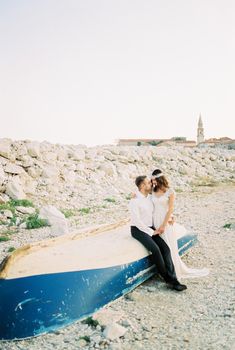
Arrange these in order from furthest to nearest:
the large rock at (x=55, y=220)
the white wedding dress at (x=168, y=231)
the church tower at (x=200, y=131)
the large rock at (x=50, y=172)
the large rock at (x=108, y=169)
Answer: the church tower at (x=200, y=131), the large rock at (x=108, y=169), the large rock at (x=50, y=172), the large rock at (x=55, y=220), the white wedding dress at (x=168, y=231)

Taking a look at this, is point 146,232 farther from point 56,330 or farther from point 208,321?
point 56,330

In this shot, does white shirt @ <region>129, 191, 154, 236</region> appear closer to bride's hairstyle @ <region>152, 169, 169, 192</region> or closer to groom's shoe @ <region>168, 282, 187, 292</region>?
bride's hairstyle @ <region>152, 169, 169, 192</region>

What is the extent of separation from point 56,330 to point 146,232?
6.55 feet

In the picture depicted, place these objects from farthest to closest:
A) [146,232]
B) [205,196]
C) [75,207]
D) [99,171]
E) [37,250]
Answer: [99,171] < [205,196] < [75,207] < [146,232] < [37,250]

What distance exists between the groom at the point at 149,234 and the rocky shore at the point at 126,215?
269mm

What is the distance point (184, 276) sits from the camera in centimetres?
624

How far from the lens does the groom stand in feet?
19.1

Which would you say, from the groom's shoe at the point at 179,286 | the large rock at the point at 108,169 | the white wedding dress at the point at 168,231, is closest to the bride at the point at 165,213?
the white wedding dress at the point at 168,231

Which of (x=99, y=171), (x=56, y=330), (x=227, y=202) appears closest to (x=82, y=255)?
(x=56, y=330)

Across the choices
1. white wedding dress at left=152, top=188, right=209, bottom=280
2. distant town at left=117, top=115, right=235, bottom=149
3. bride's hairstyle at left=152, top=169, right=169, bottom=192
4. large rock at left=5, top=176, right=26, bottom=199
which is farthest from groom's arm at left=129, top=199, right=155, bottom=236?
distant town at left=117, top=115, right=235, bottom=149

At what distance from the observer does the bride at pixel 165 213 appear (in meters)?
6.04

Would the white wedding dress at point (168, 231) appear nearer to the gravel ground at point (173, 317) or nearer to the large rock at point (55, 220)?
the gravel ground at point (173, 317)

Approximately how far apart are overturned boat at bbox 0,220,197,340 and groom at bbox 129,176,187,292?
0.52 feet

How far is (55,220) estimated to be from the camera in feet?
33.8
